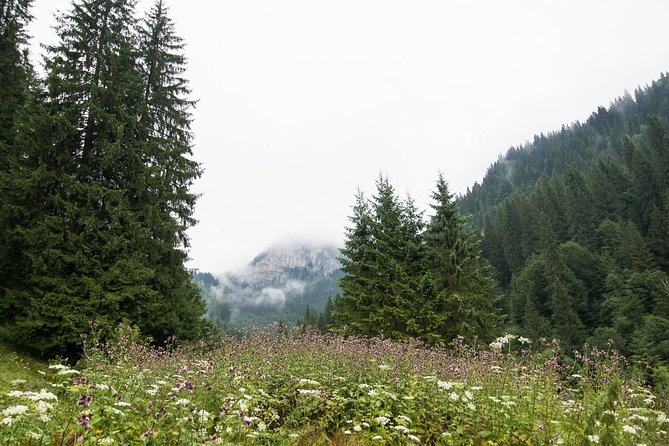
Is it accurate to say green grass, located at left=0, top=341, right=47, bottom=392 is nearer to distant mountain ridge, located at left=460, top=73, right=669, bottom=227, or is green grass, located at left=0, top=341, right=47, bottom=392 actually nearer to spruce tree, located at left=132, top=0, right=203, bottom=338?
spruce tree, located at left=132, top=0, right=203, bottom=338

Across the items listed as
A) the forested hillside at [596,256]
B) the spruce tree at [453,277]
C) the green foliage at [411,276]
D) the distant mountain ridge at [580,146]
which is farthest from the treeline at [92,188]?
the distant mountain ridge at [580,146]

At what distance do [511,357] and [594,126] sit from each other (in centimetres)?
21404

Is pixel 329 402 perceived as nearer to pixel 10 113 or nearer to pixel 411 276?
pixel 411 276

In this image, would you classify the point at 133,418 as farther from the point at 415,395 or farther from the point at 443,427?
the point at 443,427

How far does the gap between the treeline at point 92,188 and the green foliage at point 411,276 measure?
333 inches

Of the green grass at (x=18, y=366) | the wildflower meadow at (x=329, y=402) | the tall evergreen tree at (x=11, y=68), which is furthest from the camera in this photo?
the tall evergreen tree at (x=11, y=68)

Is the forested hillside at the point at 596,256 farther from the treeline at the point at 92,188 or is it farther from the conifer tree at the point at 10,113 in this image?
the conifer tree at the point at 10,113

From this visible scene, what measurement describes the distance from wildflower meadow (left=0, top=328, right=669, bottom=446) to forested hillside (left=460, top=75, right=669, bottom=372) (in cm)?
3300

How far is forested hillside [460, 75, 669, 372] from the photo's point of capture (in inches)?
1779

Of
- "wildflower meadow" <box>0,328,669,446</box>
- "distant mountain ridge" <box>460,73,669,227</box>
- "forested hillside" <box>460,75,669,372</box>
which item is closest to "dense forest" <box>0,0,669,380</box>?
"wildflower meadow" <box>0,328,669,446</box>

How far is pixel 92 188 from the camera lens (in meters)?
13.3

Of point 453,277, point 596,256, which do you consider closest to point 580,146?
point 596,256

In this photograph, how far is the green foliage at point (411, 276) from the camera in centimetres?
1806

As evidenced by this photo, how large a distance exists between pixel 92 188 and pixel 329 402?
12.7 metres
